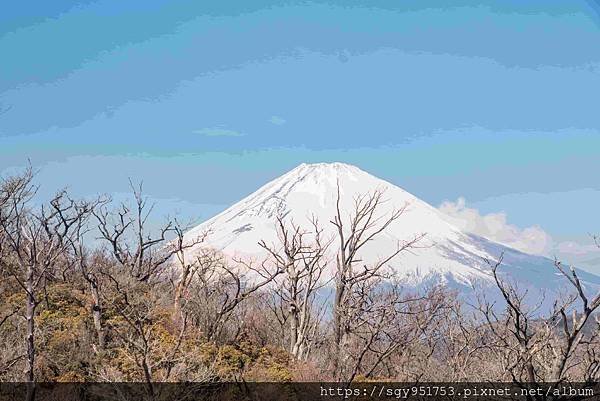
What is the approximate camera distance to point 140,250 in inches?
848

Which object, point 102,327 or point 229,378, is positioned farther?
point 102,327

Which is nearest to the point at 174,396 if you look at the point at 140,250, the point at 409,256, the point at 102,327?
the point at 102,327

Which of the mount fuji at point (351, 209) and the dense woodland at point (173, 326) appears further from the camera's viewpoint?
the mount fuji at point (351, 209)

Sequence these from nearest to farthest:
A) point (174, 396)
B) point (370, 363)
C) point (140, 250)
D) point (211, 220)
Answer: point (174, 396) < point (140, 250) < point (370, 363) < point (211, 220)

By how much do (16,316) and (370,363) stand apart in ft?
39.7

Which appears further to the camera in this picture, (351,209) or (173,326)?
(351,209)

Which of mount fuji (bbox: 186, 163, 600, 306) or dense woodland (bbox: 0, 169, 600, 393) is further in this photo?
mount fuji (bbox: 186, 163, 600, 306)

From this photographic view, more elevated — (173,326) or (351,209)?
(351,209)

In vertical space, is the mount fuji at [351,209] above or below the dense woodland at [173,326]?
above

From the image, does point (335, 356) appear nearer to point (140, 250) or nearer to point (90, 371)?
point (90, 371)

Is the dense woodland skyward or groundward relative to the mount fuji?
groundward

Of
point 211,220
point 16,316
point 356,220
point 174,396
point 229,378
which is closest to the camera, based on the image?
point 174,396

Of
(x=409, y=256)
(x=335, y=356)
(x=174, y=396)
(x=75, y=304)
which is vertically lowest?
(x=174, y=396)

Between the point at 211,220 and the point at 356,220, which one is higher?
the point at 211,220
